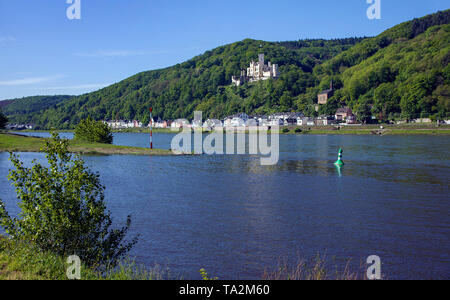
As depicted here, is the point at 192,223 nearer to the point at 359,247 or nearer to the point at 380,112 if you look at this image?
the point at 359,247

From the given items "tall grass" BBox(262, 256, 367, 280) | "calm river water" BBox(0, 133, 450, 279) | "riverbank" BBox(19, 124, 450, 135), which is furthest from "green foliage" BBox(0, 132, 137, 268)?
"riverbank" BBox(19, 124, 450, 135)

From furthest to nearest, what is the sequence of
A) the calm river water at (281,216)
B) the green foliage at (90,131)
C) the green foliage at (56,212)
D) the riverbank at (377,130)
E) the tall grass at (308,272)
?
1. the riverbank at (377,130)
2. the green foliage at (90,131)
3. the calm river water at (281,216)
4. the tall grass at (308,272)
5. the green foliage at (56,212)

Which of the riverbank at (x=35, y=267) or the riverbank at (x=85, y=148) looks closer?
the riverbank at (x=35, y=267)

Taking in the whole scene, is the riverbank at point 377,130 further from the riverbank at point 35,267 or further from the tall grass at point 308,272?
the riverbank at point 35,267

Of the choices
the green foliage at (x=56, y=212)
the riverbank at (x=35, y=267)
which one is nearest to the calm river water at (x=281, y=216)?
the green foliage at (x=56, y=212)

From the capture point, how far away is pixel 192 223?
2341 cm

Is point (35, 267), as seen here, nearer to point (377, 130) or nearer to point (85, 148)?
point (85, 148)

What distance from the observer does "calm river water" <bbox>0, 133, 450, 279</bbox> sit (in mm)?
17516

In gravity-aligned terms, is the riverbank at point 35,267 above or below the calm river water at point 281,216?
above

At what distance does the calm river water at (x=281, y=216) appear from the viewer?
1752cm

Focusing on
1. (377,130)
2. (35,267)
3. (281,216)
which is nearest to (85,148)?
(281,216)

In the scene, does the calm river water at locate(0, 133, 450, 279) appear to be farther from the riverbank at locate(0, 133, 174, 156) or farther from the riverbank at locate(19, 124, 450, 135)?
the riverbank at locate(19, 124, 450, 135)

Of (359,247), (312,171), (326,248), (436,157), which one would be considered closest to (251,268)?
(326,248)
